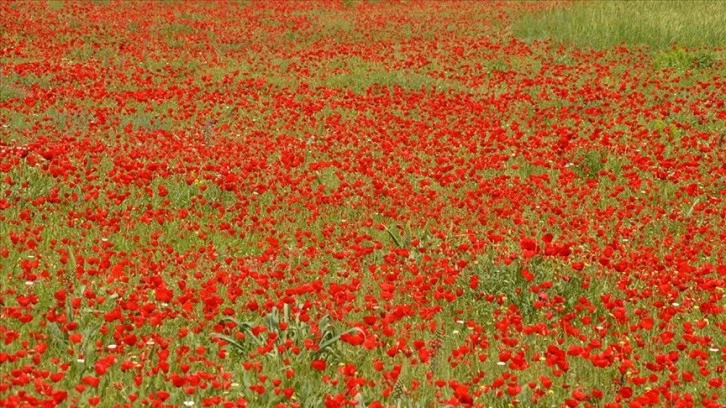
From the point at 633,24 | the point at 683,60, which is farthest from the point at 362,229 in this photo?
the point at 633,24

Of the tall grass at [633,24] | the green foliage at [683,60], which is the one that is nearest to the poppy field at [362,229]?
the green foliage at [683,60]

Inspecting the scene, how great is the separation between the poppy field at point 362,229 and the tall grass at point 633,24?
1.11m

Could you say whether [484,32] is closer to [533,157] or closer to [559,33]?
[559,33]

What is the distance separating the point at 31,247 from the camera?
623 cm

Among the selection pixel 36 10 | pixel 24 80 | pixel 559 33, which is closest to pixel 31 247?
pixel 24 80

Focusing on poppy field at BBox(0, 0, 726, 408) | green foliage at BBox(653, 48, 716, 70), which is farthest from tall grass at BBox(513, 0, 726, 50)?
green foliage at BBox(653, 48, 716, 70)

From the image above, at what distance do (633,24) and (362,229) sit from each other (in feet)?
43.8

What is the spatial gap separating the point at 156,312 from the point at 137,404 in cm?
86

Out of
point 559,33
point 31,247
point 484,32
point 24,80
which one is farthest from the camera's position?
point 484,32

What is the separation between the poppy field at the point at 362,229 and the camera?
5125 mm

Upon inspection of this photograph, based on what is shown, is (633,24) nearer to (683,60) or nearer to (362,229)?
(683,60)

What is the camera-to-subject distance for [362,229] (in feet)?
26.8

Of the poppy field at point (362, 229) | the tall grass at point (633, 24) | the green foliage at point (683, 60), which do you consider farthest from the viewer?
the tall grass at point (633, 24)

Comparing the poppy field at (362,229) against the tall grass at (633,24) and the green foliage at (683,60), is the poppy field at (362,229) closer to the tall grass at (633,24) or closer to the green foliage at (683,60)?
the green foliage at (683,60)
